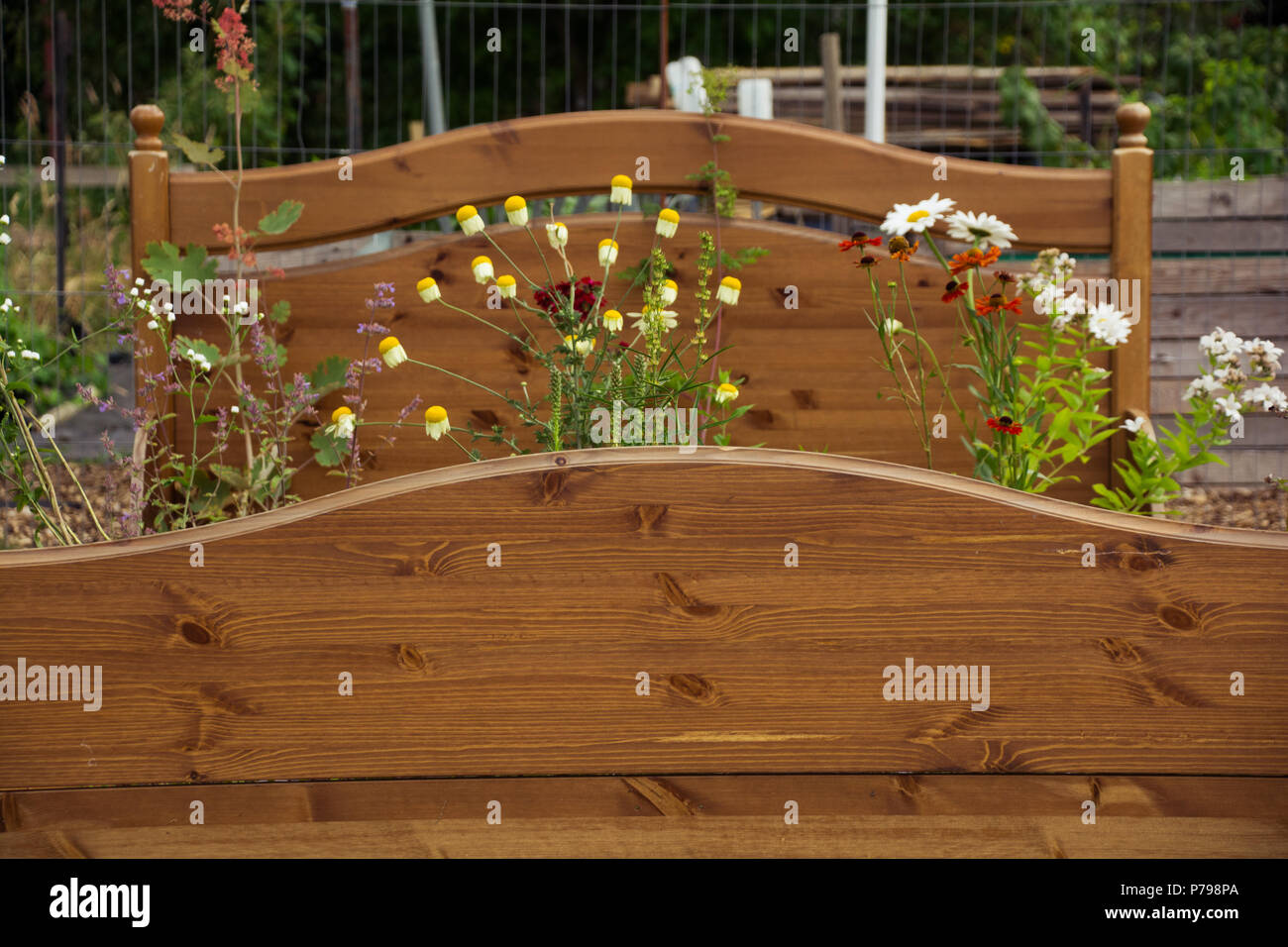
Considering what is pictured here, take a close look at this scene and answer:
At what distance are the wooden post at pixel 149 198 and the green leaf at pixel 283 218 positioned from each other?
27cm

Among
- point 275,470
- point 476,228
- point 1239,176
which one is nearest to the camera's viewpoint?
point 476,228

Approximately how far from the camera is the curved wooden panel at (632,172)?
2.33 meters

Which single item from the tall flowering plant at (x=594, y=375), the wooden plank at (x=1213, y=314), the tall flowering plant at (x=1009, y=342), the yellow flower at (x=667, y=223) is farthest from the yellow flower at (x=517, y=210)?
the wooden plank at (x=1213, y=314)

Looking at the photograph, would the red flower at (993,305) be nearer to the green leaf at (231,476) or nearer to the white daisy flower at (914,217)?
the white daisy flower at (914,217)

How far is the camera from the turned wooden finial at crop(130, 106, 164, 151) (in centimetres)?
229

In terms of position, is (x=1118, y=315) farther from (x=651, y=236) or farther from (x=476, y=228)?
(x=476, y=228)

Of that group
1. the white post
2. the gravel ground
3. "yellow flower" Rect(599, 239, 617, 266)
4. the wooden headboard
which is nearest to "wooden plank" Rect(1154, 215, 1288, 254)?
the gravel ground

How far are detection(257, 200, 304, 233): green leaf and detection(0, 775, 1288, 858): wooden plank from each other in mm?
1242

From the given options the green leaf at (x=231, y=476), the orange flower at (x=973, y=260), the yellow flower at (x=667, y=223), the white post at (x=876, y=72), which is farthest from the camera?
the white post at (x=876, y=72)

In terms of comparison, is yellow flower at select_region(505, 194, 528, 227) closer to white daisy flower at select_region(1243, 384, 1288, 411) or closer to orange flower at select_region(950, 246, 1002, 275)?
orange flower at select_region(950, 246, 1002, 275)

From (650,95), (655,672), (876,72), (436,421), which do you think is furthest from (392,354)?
(650,95)
